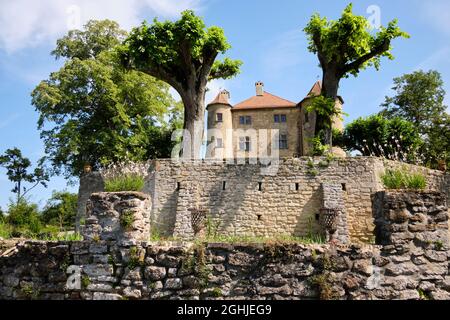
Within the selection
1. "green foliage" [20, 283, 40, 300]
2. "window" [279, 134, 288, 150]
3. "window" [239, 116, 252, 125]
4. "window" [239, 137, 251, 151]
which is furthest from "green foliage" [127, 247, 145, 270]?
"window" [239, 137, 251, 151]

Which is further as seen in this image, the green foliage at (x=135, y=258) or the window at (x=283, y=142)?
the window at (x=283, y=142)

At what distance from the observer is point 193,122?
18.6 meters

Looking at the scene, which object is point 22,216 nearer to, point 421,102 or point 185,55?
point 185,55

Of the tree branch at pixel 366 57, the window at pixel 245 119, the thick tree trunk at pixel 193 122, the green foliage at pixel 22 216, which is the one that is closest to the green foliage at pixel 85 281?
the green foliage at pixel 22 216

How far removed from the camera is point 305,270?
17.1 ft

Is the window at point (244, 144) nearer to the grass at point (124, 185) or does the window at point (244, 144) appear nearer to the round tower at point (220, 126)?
the round tower at point (220, 126)

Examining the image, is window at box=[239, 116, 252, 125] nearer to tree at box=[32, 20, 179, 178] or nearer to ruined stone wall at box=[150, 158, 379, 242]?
tree at box=[32, 20, 179, 178]

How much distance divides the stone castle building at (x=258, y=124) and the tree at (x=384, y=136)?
841 centimetres

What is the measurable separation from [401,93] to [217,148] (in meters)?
16.0

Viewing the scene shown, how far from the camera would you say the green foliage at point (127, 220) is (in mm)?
5652

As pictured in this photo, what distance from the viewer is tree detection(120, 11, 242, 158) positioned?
17.4 meters
